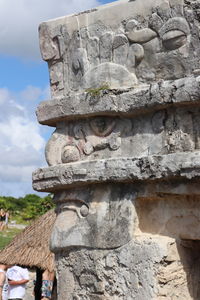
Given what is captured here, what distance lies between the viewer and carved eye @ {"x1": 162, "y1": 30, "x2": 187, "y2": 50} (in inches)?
162

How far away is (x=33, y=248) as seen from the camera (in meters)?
10.5

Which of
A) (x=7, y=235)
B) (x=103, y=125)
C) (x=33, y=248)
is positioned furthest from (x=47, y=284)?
(x=7, y=235)

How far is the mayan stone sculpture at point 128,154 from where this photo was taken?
4062 mm

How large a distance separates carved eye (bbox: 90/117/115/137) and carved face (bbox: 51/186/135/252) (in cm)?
39

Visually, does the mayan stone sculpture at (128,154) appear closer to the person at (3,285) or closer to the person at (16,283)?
the person at (16,283)

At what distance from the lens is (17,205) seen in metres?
32.4

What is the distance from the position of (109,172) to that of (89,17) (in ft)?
3.91

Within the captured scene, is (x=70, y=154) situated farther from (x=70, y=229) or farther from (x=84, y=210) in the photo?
(x=70, y=229)

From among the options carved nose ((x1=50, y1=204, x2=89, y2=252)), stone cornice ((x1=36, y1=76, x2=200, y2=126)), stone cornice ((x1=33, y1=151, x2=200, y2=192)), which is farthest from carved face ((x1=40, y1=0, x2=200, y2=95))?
carved nose ((x1=50, y1=204, x2=89, y2=252))

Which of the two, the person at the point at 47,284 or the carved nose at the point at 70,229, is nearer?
the carved nose at the point at 70,229

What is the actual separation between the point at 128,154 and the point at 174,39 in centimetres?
83

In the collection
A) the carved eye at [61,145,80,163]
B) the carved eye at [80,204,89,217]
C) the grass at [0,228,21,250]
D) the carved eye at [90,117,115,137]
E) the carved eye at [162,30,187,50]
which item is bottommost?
the carved eye at [80,204,89,217]

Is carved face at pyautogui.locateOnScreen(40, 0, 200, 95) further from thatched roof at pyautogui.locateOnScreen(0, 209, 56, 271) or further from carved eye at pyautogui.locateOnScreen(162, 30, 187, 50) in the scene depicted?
thatched roof at pyautogui.locateOnScreen(0, 209, 56, 271)

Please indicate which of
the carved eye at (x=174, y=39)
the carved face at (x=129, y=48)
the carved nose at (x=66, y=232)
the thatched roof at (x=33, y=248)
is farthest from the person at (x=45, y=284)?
the carved eye at (x=174, y=39)
